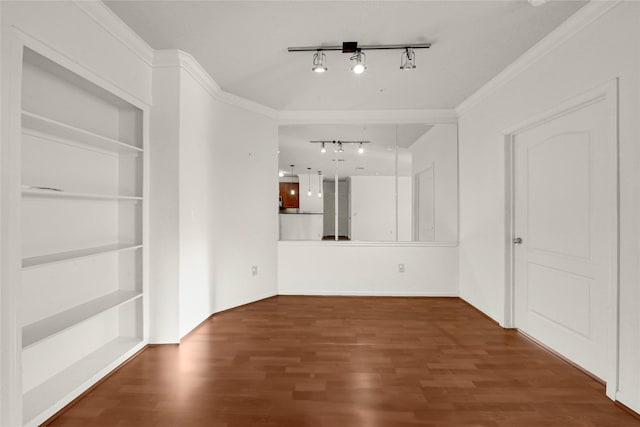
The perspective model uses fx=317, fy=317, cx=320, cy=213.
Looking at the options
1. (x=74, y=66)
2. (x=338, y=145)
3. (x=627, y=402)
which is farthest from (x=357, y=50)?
(x=627, y=402)

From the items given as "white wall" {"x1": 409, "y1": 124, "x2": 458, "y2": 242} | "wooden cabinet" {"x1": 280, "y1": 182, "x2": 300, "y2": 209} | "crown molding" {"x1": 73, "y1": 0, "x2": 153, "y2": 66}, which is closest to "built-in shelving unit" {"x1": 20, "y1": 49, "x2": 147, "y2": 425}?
"crown molding" {"x1": 73, "y1": 0, "x2": 153, "y2": 66}

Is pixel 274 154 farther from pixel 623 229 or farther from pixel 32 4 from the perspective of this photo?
pixel 623 229

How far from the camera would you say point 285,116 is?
4.68 meters

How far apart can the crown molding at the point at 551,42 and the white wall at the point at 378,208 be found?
1.79 m

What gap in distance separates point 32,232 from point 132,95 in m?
1.32

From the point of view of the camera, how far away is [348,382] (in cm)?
234

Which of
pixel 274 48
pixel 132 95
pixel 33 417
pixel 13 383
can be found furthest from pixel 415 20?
pixel 33 417

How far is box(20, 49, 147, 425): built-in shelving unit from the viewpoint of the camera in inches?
80.6

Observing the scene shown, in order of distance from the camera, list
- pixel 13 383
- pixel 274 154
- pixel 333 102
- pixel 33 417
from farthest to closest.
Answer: pixel 274 154 → pixel 333 102 → pixel 33 417 → pixel 13 383

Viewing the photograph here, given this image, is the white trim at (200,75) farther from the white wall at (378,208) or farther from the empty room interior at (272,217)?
the white wall at (378,208)

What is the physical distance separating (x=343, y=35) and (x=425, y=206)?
10.1 ft

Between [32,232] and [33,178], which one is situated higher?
[33,178]

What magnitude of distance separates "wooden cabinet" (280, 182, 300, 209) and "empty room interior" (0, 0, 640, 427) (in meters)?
0.86

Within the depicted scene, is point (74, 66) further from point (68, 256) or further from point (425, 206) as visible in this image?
point (425, 206)
